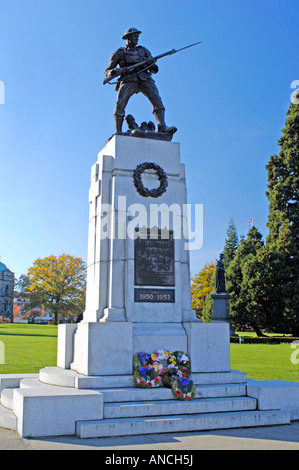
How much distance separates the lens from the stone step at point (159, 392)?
20.6 feet

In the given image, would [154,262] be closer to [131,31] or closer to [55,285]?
[131,31]

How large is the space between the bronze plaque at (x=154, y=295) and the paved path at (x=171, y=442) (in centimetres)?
232

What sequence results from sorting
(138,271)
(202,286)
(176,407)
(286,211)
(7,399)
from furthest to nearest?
1. (202,286)
2. (286,211)
3. (138,271)
4. (7,399)
5. (176,407)

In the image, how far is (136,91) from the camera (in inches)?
353

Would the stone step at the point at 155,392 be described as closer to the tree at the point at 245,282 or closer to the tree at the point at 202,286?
the tree at the point at 245,282

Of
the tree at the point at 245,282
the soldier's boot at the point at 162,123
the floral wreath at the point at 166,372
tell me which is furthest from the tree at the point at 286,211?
the floral wreath at the point at 166,372

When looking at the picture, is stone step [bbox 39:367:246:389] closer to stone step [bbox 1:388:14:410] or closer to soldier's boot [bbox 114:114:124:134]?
stone step [bbox 1:388:14:410]

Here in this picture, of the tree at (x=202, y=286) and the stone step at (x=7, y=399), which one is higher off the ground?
the tree at (x=202, y=286)

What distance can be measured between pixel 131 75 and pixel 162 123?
1.08 metres

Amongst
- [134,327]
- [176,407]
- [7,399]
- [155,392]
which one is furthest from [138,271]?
[7,399]

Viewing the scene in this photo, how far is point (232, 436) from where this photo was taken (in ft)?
18.9

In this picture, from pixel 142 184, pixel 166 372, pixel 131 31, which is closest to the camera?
pixel 166 372

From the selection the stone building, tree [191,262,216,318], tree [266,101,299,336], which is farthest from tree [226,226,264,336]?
the stone building

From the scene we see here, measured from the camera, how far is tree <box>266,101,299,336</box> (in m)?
34.5
